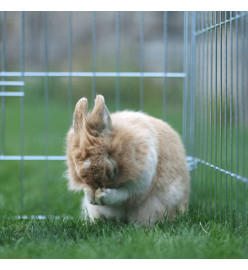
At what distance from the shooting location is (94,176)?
2934mm

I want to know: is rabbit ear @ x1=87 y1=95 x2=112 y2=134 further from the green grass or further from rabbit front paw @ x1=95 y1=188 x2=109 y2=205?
the green grass

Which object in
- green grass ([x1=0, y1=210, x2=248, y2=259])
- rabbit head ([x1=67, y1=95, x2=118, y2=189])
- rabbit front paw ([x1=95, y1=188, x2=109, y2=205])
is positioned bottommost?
green grass ([x1=0, y1=210, x2=248, y2=259])

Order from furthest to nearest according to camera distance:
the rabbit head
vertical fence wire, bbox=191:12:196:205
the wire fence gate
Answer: vertical fence wire, bbox=191:12:196:205 → the wire fence gate → the rabbit head

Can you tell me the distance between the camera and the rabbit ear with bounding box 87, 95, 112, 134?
3020mm

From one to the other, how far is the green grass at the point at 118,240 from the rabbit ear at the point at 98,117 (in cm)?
65

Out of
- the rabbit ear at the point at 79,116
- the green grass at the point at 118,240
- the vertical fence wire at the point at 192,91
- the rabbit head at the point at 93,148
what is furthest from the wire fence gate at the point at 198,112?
the rabbit ear at the point at 79,116

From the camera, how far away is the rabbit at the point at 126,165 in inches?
117

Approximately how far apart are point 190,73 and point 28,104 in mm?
7662

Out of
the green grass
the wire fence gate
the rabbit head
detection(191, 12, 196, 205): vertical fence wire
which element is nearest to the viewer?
the green grass

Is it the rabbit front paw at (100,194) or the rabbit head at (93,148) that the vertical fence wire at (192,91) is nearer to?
the rabbit head at (93,148)

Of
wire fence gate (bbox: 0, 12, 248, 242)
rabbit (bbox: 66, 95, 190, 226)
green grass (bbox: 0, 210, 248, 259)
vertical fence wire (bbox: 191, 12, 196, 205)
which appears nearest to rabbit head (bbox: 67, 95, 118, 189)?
rabbit (bbox: 66, 95, 190, 226)

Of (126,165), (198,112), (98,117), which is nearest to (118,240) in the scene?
(126,165)
